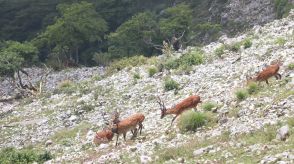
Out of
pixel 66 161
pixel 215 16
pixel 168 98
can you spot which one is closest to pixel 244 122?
pixel 66 161

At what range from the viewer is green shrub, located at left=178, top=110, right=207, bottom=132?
695 inches

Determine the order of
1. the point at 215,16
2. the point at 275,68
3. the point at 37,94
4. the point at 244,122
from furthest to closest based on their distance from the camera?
the point at 215,16 < the point at 37,94 < the point at 275,68 < the point at 244,122

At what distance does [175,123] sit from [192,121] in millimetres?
1472

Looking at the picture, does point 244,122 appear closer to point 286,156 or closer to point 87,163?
point 286,156

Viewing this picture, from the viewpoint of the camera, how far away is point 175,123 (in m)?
19.1

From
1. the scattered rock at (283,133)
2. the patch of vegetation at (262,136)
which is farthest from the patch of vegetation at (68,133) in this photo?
the scattered rock at (283,133)

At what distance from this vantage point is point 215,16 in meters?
72.4

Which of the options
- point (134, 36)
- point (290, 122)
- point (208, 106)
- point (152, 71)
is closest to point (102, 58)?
point (134, 36)

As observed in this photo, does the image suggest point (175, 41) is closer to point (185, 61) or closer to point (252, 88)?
point (185, 61)

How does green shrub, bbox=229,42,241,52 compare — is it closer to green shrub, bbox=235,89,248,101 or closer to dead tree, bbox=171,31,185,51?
green shrub, bbox=235,89,248,101

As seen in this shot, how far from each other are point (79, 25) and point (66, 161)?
5749 centimetres

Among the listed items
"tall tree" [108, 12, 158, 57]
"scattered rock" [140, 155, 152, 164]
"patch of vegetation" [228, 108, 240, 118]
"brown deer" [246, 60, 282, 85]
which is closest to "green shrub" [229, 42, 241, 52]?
"brown deer" [246, 60, 282, 85]

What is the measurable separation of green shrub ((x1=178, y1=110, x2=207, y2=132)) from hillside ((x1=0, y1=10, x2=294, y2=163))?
0.23 metres

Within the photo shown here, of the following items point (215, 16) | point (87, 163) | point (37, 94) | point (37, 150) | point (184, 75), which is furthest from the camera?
point (215, 16)
